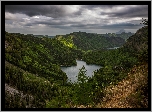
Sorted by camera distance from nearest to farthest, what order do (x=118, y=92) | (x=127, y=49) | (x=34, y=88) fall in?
1. (x=118, y=92)
2. (x=34, y=88)
3. (x=127, y=49)

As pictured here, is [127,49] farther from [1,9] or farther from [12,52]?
[1,9]

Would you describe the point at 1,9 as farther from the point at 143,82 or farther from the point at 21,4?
the point at 143,82

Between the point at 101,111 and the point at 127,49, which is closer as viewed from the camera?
the point at 101,111

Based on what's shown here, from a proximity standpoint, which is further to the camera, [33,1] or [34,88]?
[34,88]

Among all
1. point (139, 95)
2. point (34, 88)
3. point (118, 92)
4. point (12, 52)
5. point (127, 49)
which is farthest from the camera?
point (127, 49)

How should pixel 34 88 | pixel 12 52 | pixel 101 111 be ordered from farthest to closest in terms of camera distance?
pixel 12 52, pixel 34 88, pixel 101 111

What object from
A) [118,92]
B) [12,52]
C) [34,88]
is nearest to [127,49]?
[12,52]

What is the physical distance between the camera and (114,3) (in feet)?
43.8

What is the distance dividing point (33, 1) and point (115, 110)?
7535mm

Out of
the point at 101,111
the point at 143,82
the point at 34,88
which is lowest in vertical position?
the point at 34,88

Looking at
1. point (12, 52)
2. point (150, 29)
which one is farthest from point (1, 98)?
point (12, 52)

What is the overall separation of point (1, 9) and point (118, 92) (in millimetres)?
10117

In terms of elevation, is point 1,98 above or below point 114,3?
below

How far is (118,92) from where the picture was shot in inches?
695
